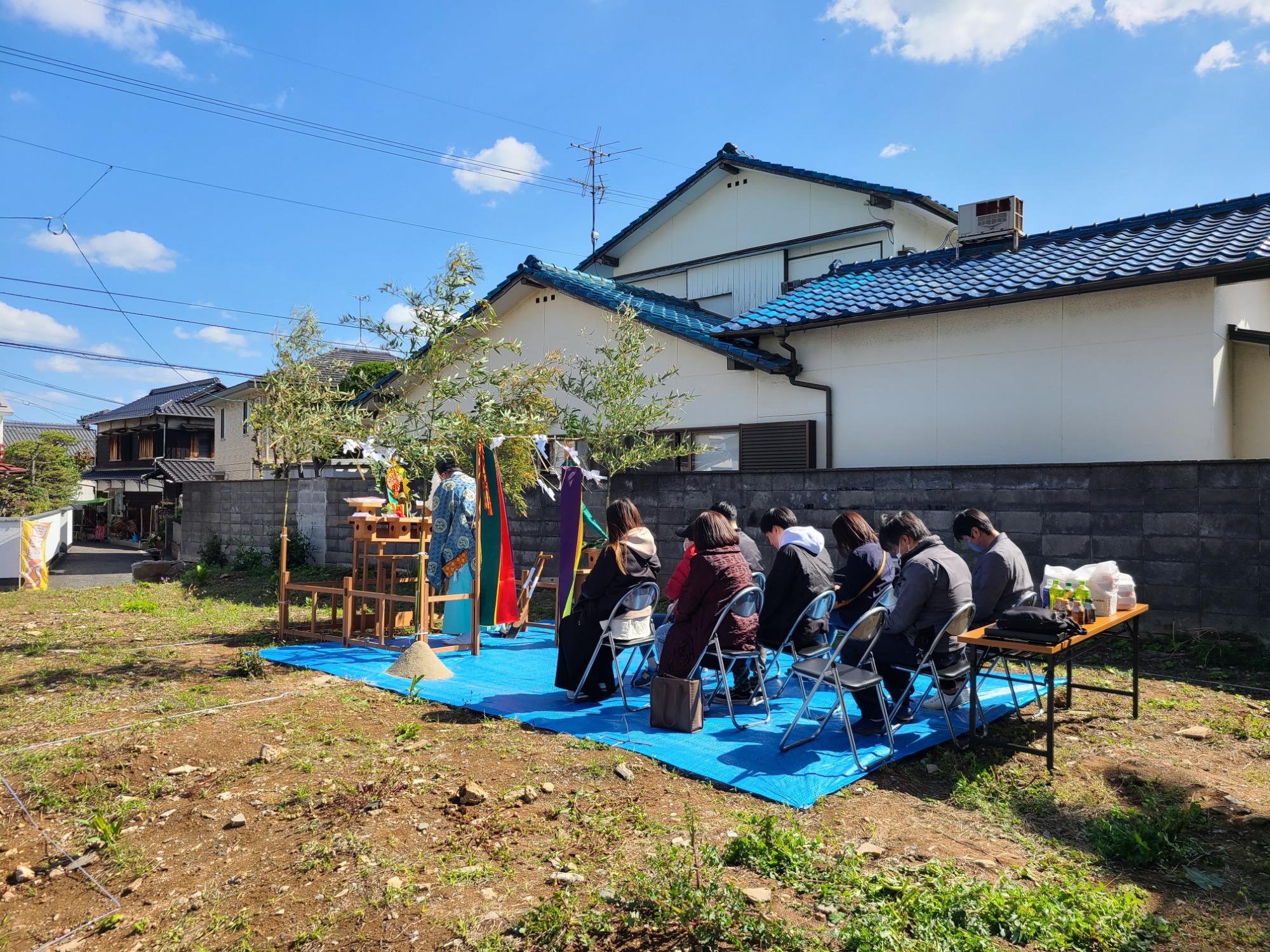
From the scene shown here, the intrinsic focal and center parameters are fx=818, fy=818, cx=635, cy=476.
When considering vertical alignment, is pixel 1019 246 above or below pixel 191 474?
above

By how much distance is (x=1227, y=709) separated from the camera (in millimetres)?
5289

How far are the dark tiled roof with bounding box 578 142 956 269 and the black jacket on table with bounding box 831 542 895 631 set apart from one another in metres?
9.48

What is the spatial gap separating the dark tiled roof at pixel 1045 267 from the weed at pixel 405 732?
6577 mm

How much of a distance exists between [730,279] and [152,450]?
86.7ft

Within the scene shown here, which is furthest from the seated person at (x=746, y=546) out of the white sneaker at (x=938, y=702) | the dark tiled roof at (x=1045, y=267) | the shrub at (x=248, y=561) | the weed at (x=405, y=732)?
the shrub at (x=248, y=561)

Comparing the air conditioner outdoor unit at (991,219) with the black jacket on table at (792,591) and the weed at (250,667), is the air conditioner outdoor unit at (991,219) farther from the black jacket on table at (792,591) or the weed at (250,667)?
the weed at (250,667)

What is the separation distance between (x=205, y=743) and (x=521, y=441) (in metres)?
4.13

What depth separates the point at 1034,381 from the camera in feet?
27.8

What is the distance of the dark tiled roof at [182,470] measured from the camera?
27672 millimetres

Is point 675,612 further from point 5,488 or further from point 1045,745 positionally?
point 5,488

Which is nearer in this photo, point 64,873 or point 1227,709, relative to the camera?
point 64,873

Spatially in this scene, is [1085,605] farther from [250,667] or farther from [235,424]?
[235,424]

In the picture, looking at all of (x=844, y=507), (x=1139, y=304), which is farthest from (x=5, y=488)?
(x=1139, y=304)

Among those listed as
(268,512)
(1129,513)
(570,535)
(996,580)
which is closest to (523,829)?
(996,580)
